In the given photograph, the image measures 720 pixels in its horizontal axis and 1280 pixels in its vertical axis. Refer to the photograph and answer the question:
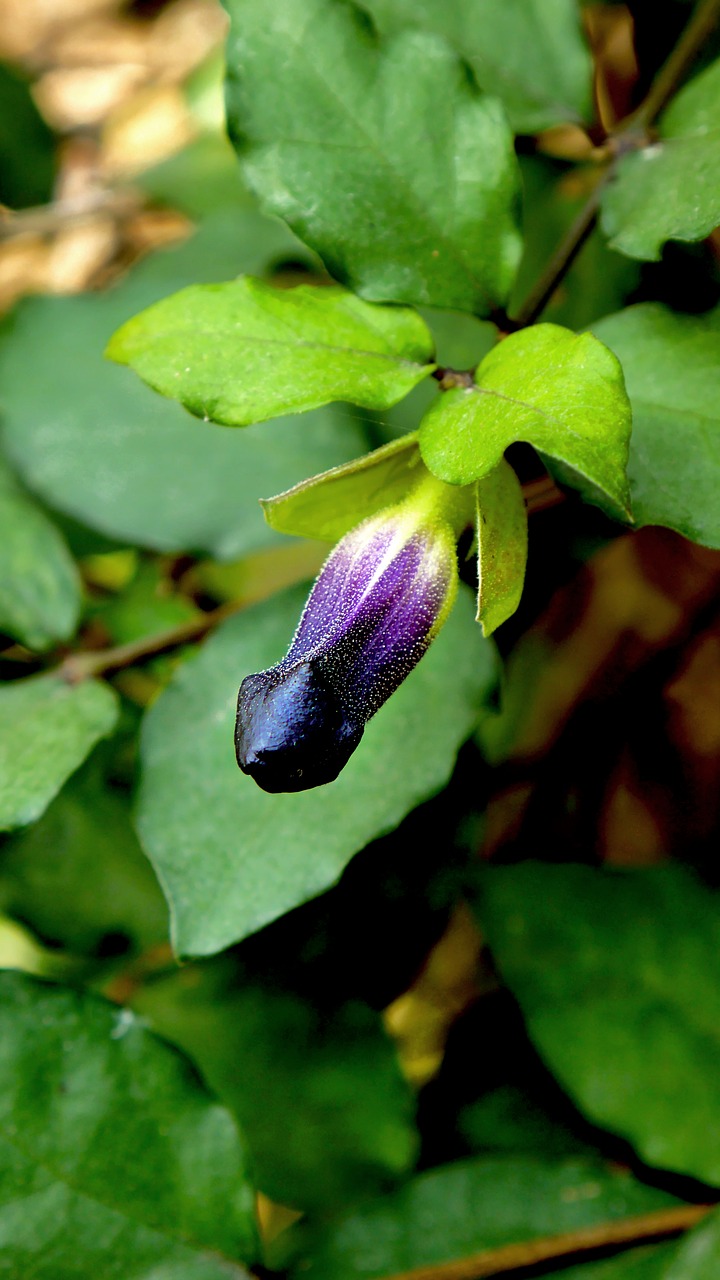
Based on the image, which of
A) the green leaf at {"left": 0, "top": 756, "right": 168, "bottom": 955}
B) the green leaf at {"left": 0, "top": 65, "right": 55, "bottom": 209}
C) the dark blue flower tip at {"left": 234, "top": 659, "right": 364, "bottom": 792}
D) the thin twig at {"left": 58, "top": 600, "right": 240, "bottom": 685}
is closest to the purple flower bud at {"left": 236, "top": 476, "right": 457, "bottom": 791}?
the dark blue flower tip at {"left": 234, "top": 659, "right": 364, "bottom": 792}

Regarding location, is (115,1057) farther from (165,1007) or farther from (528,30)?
(528,30)

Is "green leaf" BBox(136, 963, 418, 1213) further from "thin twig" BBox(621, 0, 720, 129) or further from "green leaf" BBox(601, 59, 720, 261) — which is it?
"thin twig" BBox(621, 0, 720, 129)

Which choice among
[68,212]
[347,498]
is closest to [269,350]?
[347,498]

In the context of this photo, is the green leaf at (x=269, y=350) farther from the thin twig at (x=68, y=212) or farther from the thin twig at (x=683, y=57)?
the thin twig at (x=68, y=212)

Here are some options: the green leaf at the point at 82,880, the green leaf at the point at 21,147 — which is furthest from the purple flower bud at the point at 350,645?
the green leaf at the point at 21,147

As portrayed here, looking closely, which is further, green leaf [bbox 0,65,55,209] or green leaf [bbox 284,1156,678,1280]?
green leaf [bbox 0,65,55,209]
